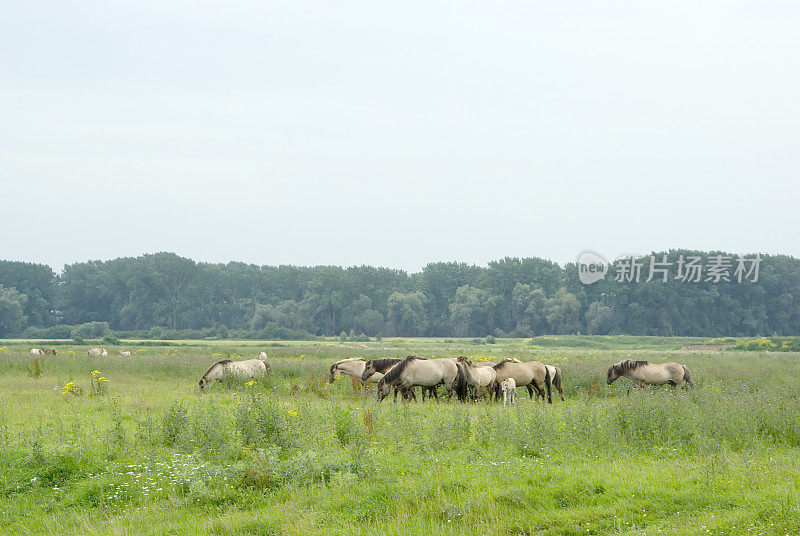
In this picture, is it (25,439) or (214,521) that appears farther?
(25,439)

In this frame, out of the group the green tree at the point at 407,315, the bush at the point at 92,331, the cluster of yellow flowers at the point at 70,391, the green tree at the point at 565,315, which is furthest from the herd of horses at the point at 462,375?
the green tree at the point at 407,315

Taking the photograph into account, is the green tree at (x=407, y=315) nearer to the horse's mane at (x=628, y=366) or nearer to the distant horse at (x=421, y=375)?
the horse's mane at (x=628, y=366)

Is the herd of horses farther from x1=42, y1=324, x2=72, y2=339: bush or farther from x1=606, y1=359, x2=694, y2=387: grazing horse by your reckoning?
x1=42, y1=324, x2=72, y2=339: bush

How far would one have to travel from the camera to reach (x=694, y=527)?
21.2ft

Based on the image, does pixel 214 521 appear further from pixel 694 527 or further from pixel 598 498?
pixel 694 527

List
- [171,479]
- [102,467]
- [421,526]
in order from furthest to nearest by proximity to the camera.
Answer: [102,467], [171,479], [421,526]

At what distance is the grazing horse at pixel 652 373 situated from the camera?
861 inches

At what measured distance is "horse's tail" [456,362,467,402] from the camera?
19413 millimetres

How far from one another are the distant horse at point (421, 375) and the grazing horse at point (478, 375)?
20cm

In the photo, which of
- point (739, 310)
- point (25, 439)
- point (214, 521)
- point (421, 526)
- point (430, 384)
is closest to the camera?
point (421, 526)

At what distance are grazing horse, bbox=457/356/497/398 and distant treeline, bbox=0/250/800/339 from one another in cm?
6843

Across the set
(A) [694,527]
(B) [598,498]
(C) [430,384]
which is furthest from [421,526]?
(C) [430,384]

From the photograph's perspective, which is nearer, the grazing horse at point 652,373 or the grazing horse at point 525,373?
the grazing horse at point 525,373

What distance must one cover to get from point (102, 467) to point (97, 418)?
540cm
